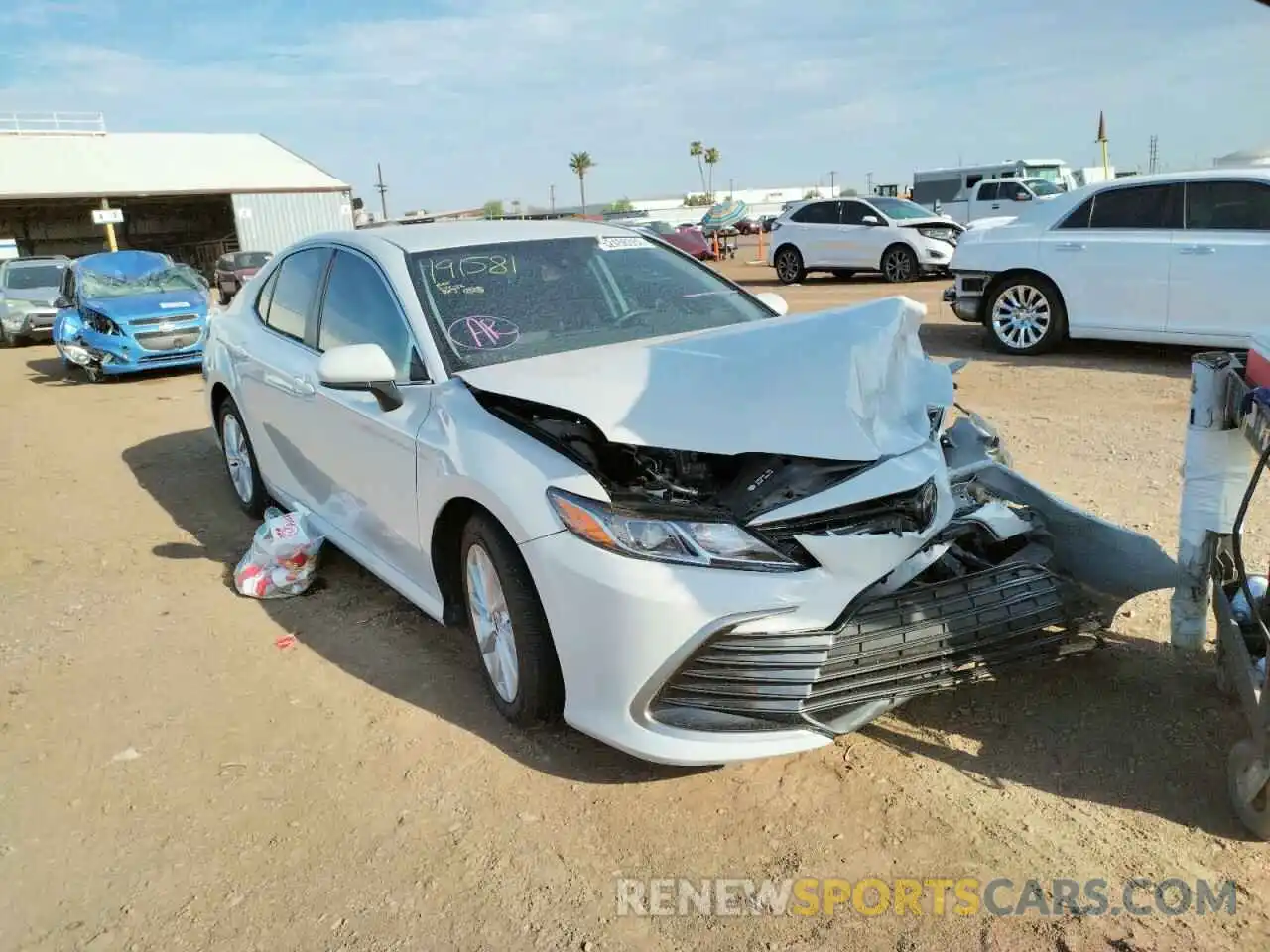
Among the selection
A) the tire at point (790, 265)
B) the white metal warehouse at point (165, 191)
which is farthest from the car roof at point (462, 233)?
the white metal warehouse at point (165, 191)

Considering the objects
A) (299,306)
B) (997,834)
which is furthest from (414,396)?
(997,834)

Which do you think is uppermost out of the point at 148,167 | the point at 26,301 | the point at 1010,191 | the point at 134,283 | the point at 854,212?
the point at 148,167

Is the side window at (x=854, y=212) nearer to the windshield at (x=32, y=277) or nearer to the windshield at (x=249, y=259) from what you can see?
the windshield at (x=32, y=277)

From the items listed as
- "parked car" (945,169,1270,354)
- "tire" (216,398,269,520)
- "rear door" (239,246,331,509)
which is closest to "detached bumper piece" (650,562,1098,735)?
"rear door" (239,246,331,509)

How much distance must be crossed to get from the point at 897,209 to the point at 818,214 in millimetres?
1468

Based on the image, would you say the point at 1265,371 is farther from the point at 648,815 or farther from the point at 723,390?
the point at 648,815

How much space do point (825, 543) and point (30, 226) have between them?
4948 centimetres

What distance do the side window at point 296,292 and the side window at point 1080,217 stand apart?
7.22 m

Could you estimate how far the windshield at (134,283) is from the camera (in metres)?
12.6

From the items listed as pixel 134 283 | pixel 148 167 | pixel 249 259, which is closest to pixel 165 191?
pixel 148 167

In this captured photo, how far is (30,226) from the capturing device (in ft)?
140

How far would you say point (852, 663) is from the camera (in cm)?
266

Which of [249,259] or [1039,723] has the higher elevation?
[249,259]
